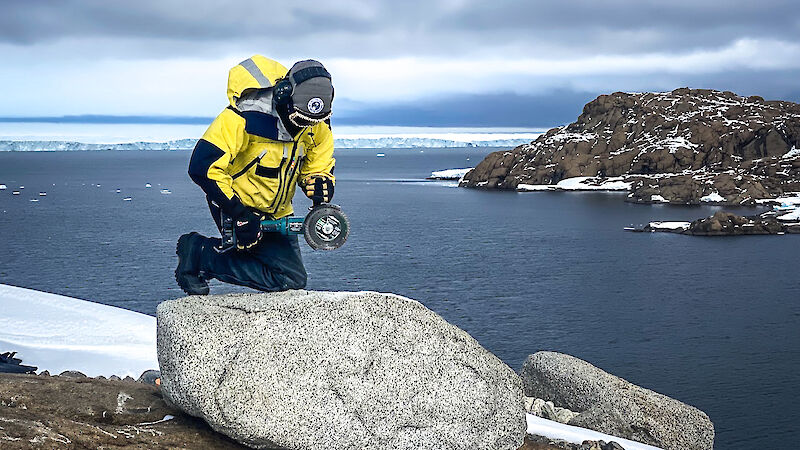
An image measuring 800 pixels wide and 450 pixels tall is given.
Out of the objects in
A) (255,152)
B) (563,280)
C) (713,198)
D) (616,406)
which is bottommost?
(563,280)

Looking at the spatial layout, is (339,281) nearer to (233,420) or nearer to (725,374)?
(725,374)

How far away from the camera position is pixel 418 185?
13112 centimetres

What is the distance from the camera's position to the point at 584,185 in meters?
117

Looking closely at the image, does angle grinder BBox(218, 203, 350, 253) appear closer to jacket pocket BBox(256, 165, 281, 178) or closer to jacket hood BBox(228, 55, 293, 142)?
jacket pocket BBox(256, 165, 281, 178)

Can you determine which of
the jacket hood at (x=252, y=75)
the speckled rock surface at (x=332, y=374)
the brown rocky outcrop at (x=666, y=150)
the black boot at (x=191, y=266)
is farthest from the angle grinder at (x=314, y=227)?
the brown rocky outcrop at (x=666, y=150)

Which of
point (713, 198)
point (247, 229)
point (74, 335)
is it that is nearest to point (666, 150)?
point (713, 198)

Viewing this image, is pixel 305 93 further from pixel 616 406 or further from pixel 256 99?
pixel 616 406

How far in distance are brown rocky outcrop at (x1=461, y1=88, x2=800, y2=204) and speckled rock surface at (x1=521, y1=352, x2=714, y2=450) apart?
86013mm

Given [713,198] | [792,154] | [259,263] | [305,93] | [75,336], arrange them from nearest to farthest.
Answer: [305,93]
[259,263]
[75,336]
[713,198]
[792,154]

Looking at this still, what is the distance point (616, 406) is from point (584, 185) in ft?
347

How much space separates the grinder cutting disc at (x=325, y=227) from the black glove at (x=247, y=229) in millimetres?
450

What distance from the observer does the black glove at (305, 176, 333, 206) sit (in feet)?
27.3

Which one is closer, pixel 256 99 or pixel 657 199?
pixel 256 99

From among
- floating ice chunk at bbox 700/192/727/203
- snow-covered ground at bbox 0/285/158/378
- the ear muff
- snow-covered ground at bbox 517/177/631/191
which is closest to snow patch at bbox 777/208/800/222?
floating ice chunk at bbox 700/192/727/203
